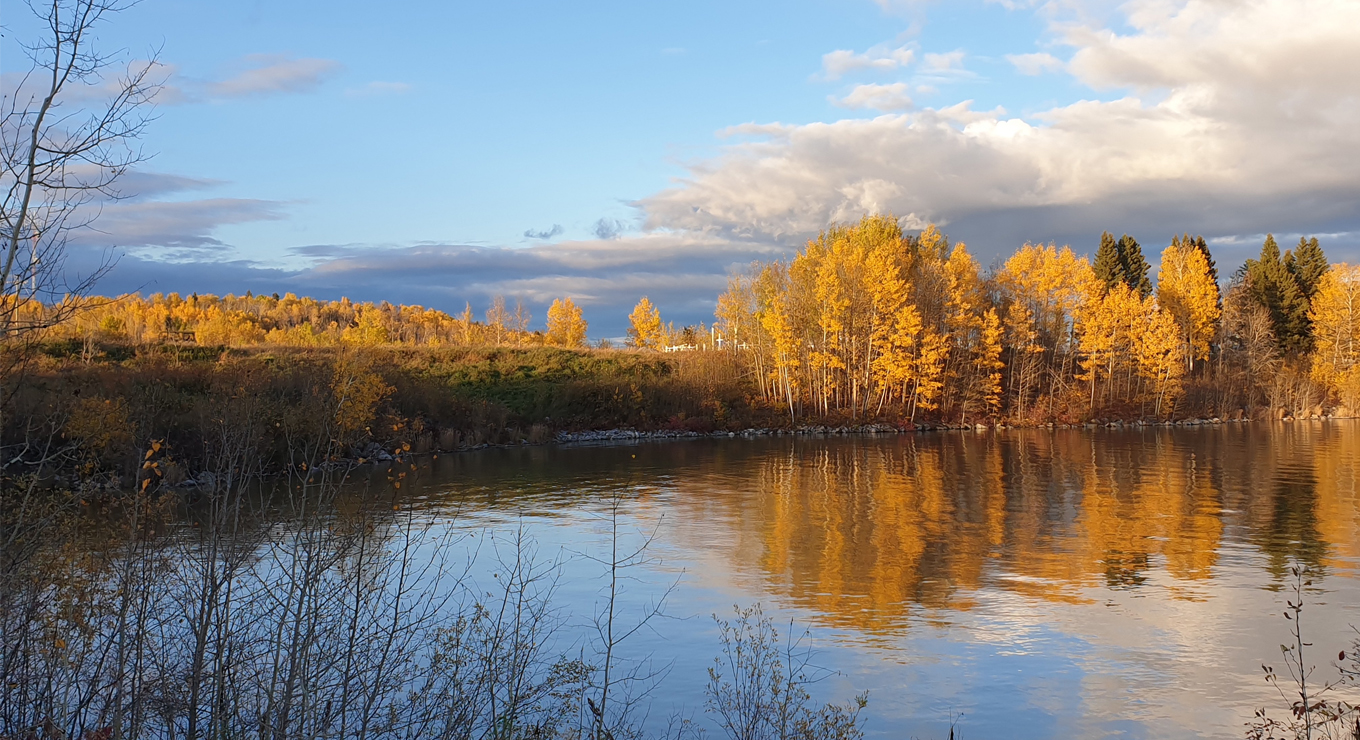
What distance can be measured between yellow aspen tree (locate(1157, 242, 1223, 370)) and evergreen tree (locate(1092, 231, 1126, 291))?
25.3ft

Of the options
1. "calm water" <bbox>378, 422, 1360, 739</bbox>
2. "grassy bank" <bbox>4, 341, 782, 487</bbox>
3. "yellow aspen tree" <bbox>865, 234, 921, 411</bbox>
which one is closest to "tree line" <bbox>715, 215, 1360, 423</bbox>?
"yellow aspen tree" <bbox>865, 234, 921, 411</bbox>

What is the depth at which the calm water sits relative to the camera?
9266 millimetres

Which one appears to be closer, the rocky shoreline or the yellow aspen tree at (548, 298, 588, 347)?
A: the rocky shoreline

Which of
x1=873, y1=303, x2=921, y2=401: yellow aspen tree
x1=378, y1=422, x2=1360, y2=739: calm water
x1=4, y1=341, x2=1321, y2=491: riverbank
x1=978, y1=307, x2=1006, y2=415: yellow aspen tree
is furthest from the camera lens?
x1=978, y1=307, x2=1006, y2=415: yellow aspen tree

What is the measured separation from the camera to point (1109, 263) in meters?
71.2

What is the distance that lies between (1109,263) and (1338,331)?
15577 mm

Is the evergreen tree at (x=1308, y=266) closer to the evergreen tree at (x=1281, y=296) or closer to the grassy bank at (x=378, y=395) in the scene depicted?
the evergreen tree at (x=1281, y=296)

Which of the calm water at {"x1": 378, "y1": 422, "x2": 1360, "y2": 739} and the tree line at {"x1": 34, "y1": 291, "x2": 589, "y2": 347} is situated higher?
the tree line at {"x1": 34, "y1": 291, "x2": 589, "y2": 347}

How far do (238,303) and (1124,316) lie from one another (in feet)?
324

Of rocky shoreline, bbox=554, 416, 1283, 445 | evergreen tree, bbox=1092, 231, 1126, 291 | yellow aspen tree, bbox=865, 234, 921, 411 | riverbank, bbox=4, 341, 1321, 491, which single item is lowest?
rocky shoreline, bbox=554, 416, 1283, 445

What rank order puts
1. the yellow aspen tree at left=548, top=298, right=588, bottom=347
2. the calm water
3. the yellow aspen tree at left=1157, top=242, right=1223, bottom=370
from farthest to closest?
the yellow aspen tree at left=548, top=298, right=588, bottom=347, the yellow aspen tree at left=1157, top=242, right=1223, bottom=370, the calm water

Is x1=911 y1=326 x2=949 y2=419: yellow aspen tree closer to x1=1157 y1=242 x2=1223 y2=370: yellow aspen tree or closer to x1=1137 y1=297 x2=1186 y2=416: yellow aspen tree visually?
x1=1137 y1=297 x2=1186 y2=416: yellow aspen tree

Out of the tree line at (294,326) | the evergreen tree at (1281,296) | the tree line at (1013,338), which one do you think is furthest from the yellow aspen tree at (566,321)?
the evergreen tree at (1281,296)

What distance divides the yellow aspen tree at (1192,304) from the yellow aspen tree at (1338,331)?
634 cm
